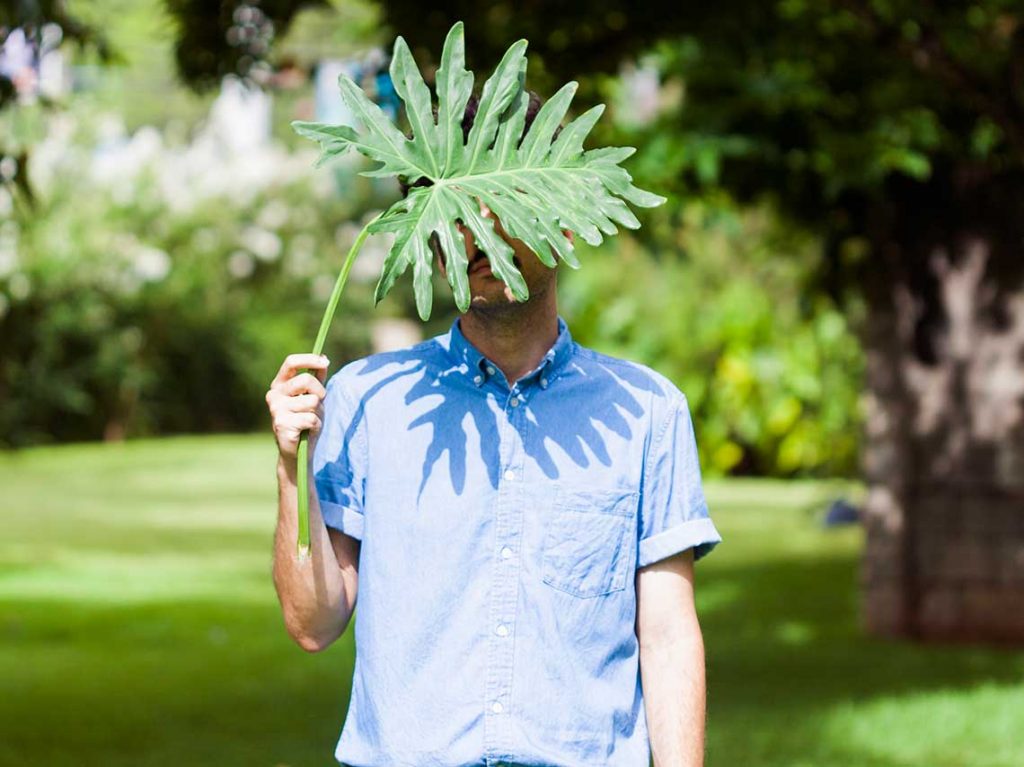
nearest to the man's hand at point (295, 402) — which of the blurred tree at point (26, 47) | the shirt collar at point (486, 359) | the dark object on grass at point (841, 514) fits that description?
the shirt collar at point (486, 359)

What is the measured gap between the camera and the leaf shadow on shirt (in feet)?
9.11

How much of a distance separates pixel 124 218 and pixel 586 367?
28.2m

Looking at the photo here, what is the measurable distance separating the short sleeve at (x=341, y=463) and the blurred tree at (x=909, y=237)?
17.6 feet

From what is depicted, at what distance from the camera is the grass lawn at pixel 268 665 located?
312 inches

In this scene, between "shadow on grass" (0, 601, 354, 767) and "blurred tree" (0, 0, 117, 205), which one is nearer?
"blurred tree" (0, 0, 117, 205)

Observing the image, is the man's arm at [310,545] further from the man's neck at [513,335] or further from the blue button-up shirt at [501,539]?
the man's neck at [513,335]

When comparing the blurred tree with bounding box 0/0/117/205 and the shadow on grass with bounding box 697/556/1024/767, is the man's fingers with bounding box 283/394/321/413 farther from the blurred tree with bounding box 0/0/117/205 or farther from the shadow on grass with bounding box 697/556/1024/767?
the shadow on grass with bounding box 697/556/1024/767

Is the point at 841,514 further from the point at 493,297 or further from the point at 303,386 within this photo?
the point at 303,386

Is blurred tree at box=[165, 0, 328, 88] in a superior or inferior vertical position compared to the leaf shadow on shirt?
superior

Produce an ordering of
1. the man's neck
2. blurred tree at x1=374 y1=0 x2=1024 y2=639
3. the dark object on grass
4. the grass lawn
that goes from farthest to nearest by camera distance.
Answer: the dark object on grass, blurred tree at x1=374 y1=0 x2=1024 y2=639, the grass lawn, the man's neck

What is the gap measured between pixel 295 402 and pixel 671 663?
0.69 metres

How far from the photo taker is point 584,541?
2.73 m

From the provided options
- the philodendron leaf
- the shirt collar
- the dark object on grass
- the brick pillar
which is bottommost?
the dark object on grass

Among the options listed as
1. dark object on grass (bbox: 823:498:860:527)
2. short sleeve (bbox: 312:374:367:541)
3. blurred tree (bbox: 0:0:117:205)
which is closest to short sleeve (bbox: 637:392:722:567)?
short sleeve (bbox: 312:374:367:541)
